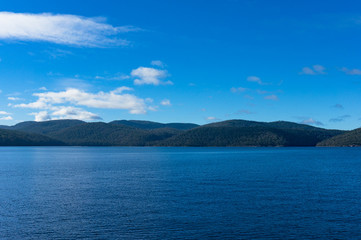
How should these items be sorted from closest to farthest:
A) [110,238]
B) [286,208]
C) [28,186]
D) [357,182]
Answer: [110,238] → [286,208] → [28,186] → [357,182]

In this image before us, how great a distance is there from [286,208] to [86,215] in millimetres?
32267

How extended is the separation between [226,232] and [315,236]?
1088 centimetres

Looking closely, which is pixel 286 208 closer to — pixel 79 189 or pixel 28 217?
pixel 28 217

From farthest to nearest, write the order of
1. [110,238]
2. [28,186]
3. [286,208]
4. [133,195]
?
[28,186] → [133,195] → [286,208] → [110,238]

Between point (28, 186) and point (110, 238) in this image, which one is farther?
point (28, 186)

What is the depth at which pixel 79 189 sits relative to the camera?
253 ft

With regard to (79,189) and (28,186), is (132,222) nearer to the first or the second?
(79,189)

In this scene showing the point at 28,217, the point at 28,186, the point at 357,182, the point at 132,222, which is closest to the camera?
the point at 132,222

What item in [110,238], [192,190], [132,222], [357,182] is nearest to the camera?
[110,238]

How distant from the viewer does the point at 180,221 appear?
4766 cm

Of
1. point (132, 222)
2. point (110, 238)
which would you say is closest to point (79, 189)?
point (132, 222)

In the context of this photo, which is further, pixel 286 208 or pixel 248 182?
pixel 248 182

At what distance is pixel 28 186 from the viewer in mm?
82125

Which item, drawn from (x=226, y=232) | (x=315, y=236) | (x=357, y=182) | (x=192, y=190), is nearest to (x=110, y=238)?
(x=226, y=232)
